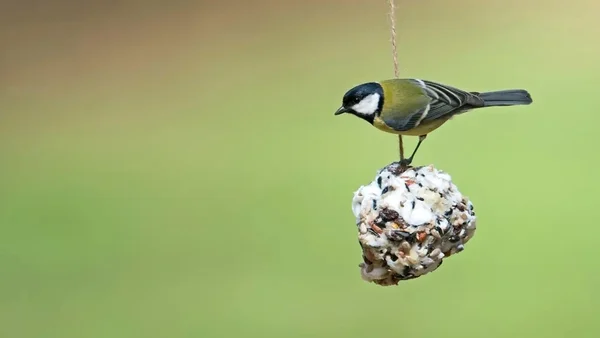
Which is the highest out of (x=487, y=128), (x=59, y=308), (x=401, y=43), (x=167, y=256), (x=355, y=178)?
(x=401, y=43)

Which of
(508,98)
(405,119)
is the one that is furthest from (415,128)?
(508,98)

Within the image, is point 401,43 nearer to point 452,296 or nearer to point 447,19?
point 447,19

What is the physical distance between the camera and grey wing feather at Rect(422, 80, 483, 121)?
1.01 m

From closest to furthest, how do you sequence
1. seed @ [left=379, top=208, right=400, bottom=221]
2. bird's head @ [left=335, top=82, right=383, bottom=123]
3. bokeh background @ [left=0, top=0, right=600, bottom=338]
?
seed @ [left=379, top=208, right=400, bottom=221] < bird's head @ [left=335, top=82, right=383, bottom=123] < bokeh background @ [left=0, top=0, right=600, bottom=338]

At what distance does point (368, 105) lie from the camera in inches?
38.8

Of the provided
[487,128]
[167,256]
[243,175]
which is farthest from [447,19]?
[167,256]

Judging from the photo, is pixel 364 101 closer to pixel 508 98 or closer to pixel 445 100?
pixel 445 100

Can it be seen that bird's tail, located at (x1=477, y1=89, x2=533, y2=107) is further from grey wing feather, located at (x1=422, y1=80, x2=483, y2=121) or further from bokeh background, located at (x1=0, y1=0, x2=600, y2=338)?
bokeh background, located at (x1=0, y1=0, x2=600, y2=338)

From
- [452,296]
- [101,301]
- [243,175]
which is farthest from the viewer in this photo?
[243,175]

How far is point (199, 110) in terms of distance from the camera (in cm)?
213

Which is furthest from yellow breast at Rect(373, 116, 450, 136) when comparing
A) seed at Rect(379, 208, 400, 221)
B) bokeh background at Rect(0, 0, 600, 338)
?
bokeh background at Rect(0, 0, 600, 338)

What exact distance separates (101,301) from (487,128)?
1109 millimetres

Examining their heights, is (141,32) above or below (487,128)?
above

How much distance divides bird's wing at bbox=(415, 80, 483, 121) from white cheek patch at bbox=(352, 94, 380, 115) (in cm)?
7
